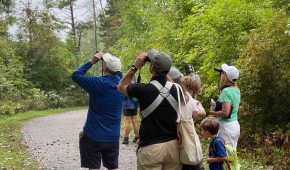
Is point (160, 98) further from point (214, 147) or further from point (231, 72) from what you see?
point (231, 72)

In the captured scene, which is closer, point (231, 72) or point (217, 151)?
point (217, 151)

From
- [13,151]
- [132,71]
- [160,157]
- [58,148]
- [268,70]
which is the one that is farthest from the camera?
[58,148]

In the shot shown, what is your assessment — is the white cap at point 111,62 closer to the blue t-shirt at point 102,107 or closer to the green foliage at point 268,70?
the blue t-shirt at point 102,107

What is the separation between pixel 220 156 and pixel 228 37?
5.70 meters

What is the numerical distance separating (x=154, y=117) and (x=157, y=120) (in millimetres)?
44

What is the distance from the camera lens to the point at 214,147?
4.95 m

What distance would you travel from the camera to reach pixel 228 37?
10062 mm

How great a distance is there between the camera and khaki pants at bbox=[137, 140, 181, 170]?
4.09 metres

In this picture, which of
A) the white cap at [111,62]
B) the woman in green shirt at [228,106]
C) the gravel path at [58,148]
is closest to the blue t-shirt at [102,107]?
the white cap at [111,62]

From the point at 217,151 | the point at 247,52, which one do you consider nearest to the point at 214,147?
the point at 217,151

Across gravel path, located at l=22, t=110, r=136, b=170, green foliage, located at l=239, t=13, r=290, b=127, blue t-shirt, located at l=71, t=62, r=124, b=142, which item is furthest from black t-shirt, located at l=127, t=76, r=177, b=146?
green foliage, located at l=239, t=13, r=290, b=127

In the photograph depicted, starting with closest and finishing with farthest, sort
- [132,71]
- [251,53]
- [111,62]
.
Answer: [132,71]
[111,62]
[251,53]

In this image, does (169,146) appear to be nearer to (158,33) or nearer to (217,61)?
(217,61)

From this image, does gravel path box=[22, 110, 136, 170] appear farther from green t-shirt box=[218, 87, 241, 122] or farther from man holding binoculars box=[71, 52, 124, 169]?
green t-shirt box=[218, 87, 241, 122]
